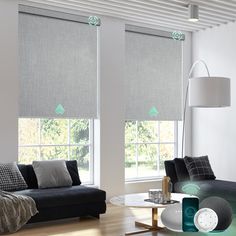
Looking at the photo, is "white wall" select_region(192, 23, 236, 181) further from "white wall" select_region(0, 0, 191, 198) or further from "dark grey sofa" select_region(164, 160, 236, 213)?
"white wall" select_region(0, 0, 191, 198)

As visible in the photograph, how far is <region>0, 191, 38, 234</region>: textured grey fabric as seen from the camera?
514 centimetres

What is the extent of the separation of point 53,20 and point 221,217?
5847 millimetres

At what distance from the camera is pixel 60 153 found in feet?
23.9

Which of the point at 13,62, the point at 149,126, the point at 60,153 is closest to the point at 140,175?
the point at 149,126

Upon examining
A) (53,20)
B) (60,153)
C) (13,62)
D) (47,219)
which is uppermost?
(53,20)

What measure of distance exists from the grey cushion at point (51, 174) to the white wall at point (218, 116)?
310 centimetres

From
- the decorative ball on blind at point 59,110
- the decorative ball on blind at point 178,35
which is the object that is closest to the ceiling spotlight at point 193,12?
the decorative ball on blind at point 178,35

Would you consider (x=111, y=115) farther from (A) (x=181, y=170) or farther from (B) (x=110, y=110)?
(A) (x=181, y=170)

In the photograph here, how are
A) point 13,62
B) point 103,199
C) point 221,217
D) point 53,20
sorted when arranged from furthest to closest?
1. point 53,20
2. point 13,62
3. point 103,199
4. point 221,217

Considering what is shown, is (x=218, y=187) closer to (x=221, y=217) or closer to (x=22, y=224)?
(x=22, y=224)

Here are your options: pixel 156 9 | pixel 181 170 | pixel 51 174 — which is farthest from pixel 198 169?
pixel 156 9

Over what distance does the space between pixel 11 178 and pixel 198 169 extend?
300 cm

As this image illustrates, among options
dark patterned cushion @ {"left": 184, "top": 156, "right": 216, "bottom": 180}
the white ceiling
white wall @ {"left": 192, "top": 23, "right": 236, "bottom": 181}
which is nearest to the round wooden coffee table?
dark patterned cushion @ {"left": 184, "top": 156, "right": 216, "bottom": 180}

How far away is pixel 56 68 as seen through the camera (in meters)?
6.94
